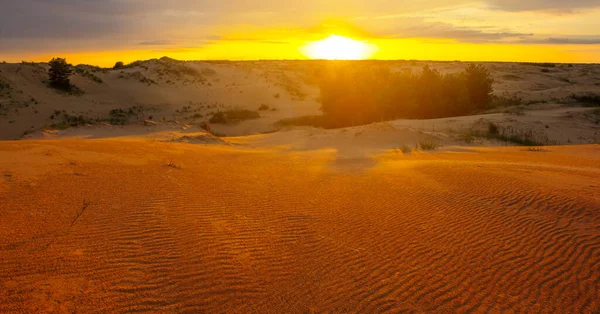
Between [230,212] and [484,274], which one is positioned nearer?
[484,274]

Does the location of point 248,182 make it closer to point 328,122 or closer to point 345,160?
point 345,160

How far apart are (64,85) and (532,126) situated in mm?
34261

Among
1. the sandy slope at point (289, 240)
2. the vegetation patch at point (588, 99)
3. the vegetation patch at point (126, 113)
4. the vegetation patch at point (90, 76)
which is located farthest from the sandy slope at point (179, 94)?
the sandy slope at point (289, 240)

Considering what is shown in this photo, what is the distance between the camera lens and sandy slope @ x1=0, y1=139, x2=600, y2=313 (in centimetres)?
455

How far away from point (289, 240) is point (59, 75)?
125 ft

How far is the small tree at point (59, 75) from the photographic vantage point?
37.1 meters

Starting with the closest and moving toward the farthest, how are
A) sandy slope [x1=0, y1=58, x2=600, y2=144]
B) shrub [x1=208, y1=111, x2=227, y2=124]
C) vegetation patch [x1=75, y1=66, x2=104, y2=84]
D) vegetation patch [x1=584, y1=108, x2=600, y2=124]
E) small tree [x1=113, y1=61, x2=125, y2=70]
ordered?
vegetation patch [x1=584, y1=108, x2=600, y2=124] → sandy slope [x1=0, y1=58, x2=600, y2=144] → shrub [x1=208, y1=111, x2=227, y2=124] → vegetation patch [x1=75, y1=66, x2=104, y2=84] → small tree [x1=113, y1=61, x2=125, y2=70]

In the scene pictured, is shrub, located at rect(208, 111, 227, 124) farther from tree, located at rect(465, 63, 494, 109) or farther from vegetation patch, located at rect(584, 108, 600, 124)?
vegetation patch, located at rect(584, 108, 600, 124)

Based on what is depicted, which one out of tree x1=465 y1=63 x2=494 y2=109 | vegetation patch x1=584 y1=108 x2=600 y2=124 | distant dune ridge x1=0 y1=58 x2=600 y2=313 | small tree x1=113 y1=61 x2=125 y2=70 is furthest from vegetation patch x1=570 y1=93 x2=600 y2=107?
small tree x1=113 y1=61 x2=125 y2=70

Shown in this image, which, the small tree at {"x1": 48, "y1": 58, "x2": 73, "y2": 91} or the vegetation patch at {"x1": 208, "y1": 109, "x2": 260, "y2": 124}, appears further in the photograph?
the small tree at {"x1": 48, "y1": 58, "x2": 73, "y2": 91}

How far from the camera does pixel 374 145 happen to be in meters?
18.2

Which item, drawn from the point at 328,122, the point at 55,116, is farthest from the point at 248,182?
the point at 55,116

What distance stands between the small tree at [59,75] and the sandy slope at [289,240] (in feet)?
98.7

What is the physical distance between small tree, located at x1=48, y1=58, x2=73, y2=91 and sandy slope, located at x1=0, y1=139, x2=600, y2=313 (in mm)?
30098
